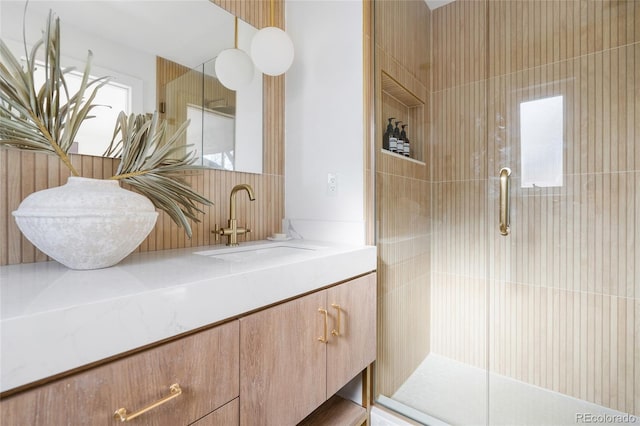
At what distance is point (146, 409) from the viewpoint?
55 centimetres

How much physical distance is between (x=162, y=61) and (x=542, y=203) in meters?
1.82

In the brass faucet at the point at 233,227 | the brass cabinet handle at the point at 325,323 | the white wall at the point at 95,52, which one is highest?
the white wall at the point at 95,52

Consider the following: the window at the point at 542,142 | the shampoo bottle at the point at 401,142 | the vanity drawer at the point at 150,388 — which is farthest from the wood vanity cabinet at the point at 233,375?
the window at the point at 542,142

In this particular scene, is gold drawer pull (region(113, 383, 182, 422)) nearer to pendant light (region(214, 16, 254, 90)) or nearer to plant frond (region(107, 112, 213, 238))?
plant frond (region(107, 112, 213, 238))

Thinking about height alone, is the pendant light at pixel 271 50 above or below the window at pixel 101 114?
above

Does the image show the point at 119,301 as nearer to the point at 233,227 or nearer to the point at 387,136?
the point at 233,227

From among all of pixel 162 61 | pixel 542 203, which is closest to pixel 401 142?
pixel 542 203

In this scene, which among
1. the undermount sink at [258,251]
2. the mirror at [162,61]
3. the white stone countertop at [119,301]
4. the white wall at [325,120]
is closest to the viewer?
the white stone countertop at [119,301]

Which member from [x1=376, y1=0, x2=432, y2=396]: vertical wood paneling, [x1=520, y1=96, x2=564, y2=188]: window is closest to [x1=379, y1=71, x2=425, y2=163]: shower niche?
[x1=376, y1=0, x2=432, y2=396]: vertical wood paneling

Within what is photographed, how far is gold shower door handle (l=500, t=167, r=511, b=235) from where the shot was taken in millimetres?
1507

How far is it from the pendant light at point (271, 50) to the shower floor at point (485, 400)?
5.32 ft

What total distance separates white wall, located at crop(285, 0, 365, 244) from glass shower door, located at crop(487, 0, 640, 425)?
786mm

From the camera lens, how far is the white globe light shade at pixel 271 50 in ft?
4.16

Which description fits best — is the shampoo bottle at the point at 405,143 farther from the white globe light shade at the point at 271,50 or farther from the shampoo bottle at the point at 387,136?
the white globe light shade at the point at 271,50
